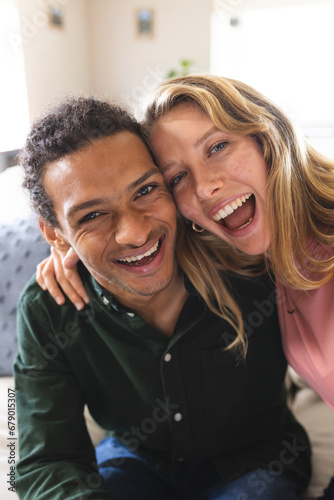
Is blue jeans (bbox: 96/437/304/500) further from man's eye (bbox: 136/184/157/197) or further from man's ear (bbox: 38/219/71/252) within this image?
man's eye (bbox: 136/184/157/197)

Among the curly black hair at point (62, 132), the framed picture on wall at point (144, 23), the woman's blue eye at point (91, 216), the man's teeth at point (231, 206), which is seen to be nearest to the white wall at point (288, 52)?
the framed picture on wall at point (144, 23)

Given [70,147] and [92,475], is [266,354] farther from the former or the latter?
[70,147]

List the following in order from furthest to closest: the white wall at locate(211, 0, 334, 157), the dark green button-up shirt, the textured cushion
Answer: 1. the white wall at locate(211, 0, 334, 157)
2. the textured cushion
3. the dark green button-up shirt

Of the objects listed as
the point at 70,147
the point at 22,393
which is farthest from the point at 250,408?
the point at 70,147

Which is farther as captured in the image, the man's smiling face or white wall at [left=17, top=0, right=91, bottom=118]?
white wall at [left=17, top=0, right=91, bottom=118]

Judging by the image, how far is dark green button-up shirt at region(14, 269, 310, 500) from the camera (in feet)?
3.55

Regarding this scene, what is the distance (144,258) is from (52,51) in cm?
341

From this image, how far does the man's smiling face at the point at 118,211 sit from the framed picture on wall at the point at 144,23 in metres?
3.78

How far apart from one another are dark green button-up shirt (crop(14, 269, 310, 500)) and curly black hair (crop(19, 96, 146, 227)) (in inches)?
9.9

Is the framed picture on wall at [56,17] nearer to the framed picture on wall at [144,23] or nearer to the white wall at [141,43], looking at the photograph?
the white wall at [141,43]

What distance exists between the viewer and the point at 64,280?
3.81 feet

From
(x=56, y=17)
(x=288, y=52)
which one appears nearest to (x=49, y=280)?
(x=56, y=17)

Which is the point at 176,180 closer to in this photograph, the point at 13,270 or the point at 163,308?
the point at 163,308

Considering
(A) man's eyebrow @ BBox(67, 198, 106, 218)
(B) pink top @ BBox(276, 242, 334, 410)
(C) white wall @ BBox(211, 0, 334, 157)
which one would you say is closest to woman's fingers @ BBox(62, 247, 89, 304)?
(A) man's eyebrow @ BBox(67, 198, 106, 218)
